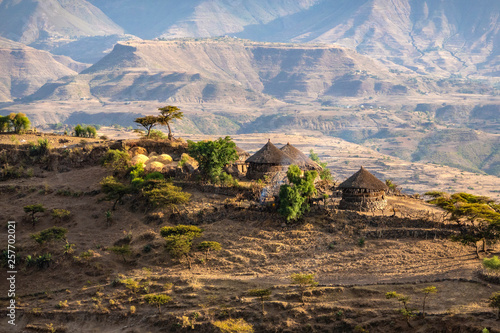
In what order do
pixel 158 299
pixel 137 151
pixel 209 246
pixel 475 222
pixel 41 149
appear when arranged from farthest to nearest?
pixel 41 149, pixel 137 151, pixel 475 222, pixel 209 246, pixel 158 299

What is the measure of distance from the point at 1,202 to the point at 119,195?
11.7m

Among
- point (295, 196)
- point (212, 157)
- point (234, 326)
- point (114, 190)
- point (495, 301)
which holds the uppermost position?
point (212, 157)

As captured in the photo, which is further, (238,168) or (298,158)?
(298,158)

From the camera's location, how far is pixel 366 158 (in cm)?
18662

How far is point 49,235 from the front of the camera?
39.6 meters

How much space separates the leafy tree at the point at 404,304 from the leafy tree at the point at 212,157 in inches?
841

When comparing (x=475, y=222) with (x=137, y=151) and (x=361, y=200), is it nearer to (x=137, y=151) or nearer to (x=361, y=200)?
(x=361, y=200)

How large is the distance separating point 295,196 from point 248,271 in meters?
7.07

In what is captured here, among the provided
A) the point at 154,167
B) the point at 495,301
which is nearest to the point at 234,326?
the point at 495,301

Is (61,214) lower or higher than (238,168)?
lower

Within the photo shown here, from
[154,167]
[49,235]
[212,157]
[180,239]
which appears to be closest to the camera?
[180,239]

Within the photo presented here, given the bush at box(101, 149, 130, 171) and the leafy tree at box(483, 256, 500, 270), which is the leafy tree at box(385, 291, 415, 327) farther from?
the bush at box(101, 149, 130, 171)

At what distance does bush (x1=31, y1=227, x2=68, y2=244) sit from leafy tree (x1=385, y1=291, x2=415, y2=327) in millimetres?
24084

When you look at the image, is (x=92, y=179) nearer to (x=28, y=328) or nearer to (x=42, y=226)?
(x=42, y=226)
